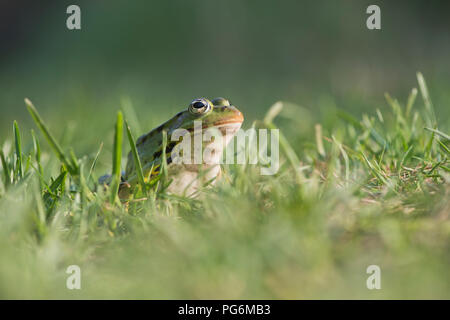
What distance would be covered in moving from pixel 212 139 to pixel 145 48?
633 centimetres

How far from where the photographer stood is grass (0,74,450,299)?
5.66 ft

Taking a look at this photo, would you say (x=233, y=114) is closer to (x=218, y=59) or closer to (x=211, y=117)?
(x=211, y=117)

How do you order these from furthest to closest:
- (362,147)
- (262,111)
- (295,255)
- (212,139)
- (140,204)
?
(262,111) → (362,147) → (212,139) → (140,204) → (295,255)

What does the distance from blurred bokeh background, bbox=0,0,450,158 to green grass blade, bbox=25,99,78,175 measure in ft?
6.70

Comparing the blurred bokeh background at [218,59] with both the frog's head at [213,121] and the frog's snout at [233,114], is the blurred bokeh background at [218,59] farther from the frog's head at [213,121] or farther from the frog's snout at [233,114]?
the frog's snout at [233,114]

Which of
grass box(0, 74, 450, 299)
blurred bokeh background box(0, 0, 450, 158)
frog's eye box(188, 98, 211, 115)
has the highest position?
blurred bokeh background box(0, 0, 450, 158)

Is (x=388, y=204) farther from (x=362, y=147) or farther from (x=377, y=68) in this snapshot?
(x=377, y=68)

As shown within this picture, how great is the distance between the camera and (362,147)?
9.95ft

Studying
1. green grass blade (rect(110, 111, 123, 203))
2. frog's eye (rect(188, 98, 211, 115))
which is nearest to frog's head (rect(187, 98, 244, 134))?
frog's eye (rect(188, 98, 211, 115))

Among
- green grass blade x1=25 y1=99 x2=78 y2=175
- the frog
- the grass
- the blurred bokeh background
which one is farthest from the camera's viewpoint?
the blurred bokeh background

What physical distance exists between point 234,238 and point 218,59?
21.8 ft

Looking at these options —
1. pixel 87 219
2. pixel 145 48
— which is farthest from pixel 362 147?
pixel 145 48

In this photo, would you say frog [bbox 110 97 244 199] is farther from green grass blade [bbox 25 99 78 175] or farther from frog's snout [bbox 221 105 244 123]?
green grass blade [bbox 25 99 78 175]

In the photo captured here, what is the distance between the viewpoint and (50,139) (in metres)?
2.19
